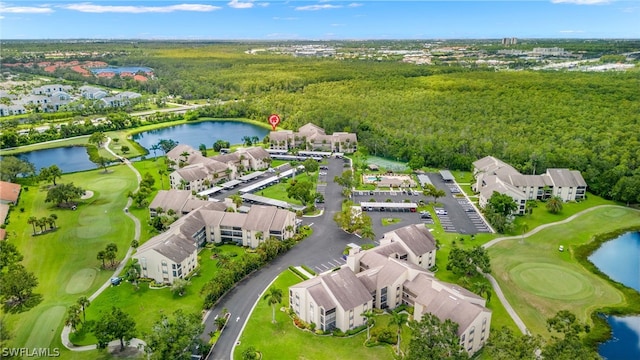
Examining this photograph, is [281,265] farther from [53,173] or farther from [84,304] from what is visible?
[53,173]

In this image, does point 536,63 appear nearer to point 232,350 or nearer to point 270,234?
point 270,234

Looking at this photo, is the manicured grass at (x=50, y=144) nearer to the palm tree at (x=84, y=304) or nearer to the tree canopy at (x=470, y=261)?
the palm tree at (x=84, y=304)

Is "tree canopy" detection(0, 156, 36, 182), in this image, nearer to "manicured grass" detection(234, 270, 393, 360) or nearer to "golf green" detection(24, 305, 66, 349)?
"golf green" detection(24, 305, 66, 349)

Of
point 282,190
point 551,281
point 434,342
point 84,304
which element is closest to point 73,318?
point 84,304

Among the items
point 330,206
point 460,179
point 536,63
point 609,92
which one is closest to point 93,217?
point 330,206

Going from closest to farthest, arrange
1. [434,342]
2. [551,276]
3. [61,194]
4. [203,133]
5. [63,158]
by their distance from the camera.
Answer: [434,342] < [551,276] < [61,194] < [63,158] < [203,133]

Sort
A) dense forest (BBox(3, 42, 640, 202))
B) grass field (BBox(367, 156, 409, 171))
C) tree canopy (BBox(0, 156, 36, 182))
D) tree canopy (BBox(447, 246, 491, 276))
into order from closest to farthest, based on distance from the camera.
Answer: tree canopy (BBox(447, 246, 491, 276)), tree canopy (BBox(0, 156, 36, 182)), dense forest (BBox(3, 42, 640, 202)), grass field (BBox(367, 156, 409, 171))

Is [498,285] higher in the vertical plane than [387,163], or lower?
lower

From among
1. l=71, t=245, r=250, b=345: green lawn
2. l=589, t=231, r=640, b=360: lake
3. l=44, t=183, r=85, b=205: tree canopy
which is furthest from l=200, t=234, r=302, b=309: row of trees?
l=589, t=231, r=640, b=360: lake
